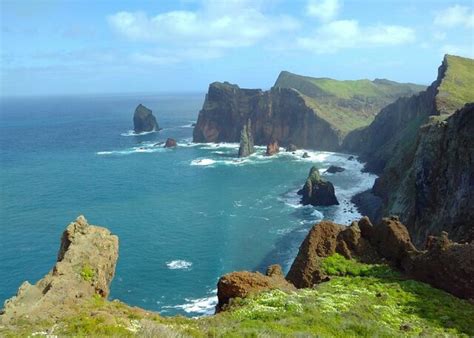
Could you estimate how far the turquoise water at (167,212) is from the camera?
71062mm

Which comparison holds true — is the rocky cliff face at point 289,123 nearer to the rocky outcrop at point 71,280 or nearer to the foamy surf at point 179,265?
the foamy surf at point 179,265

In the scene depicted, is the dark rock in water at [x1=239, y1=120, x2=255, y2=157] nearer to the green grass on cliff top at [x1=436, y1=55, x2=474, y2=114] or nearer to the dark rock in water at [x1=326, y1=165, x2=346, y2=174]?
the dark rock in water at [x1=326, y1=165, x2=346, y2=174]

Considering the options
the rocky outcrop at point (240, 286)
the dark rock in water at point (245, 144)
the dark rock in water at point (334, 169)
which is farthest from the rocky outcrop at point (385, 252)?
the dark rock in water at point (245, 144)

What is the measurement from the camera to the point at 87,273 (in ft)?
91.2

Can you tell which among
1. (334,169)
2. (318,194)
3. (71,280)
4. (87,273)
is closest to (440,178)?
(318,194)

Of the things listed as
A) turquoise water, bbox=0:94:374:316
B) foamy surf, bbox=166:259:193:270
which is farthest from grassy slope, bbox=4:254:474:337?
foamy surf, bbox=166:259:193:270

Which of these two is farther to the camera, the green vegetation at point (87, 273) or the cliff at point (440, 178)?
the cliff at point (440, 178)

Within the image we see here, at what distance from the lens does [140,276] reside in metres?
71.1

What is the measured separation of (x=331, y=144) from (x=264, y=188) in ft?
231

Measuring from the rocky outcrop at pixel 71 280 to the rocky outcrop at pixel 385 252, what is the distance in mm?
15194

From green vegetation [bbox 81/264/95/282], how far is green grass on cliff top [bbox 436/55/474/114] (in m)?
84.0

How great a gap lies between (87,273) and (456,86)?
10866 cm

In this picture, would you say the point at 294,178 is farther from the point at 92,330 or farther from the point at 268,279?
the point at 92,330

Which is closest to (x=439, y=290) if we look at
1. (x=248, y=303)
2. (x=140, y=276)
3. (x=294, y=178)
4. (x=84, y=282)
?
(x=248, y=303)
